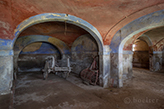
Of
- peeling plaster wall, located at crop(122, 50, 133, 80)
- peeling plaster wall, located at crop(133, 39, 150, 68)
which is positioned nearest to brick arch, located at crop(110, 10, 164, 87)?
peeling plaster wall, located at crop(122, 50, 133, 80)

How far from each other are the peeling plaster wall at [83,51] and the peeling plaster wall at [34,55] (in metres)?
2.65

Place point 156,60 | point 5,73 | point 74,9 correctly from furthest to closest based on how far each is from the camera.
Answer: point 156,60
point 74,9
point 5,73

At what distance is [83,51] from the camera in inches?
308

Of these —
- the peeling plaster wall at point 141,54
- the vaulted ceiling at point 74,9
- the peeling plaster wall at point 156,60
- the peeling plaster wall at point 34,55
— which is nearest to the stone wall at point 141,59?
the peeling plaster wall at point 141,54

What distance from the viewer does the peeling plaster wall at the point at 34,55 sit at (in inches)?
350

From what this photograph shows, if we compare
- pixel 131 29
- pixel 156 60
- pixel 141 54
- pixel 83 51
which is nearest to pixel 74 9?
pixel 131 29

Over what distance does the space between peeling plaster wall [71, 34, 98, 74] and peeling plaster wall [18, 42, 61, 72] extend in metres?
2.65

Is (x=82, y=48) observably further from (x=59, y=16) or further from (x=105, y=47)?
(x=59, y=16)

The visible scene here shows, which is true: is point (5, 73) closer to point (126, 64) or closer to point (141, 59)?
point (126, 64)

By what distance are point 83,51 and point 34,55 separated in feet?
16.4

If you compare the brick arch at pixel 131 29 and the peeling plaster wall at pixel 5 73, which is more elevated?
the brick arch at pixel 131 29

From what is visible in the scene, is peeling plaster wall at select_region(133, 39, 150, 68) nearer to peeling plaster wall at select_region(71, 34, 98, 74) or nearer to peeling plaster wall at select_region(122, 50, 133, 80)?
peeling plaster wall at select_region(122, 50, 133, 80)

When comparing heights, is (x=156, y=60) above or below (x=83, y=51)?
below

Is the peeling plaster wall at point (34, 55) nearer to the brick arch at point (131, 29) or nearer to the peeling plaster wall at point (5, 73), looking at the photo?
the peeling plaster wall at point (5, 73)
